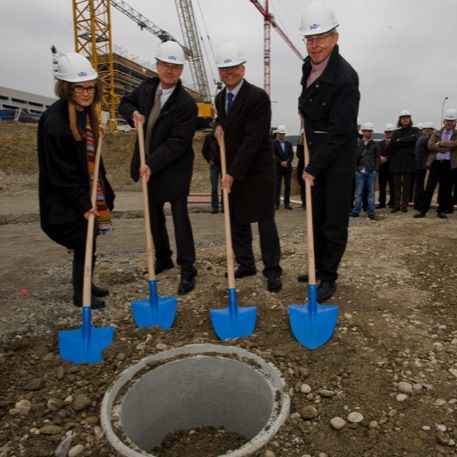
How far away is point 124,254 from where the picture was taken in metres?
4.89

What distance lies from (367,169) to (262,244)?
480cm

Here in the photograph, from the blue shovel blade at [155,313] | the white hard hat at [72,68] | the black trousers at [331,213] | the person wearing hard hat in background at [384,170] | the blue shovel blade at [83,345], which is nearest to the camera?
the blue shovel blade at [83,345]

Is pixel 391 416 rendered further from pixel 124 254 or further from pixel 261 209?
pixel 124 254

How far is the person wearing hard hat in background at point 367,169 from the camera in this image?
7404 mm

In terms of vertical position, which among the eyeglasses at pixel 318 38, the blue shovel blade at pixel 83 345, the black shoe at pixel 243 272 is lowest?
the blue shovel blade at pixel 83 345

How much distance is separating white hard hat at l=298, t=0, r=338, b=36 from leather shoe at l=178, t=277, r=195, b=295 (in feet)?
→ 7.43

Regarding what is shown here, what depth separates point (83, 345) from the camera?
2568 millimetres

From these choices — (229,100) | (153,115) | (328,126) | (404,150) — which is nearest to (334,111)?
(328,126)

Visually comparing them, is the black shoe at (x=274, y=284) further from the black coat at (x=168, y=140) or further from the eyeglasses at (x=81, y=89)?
the eyeglasses at (x=81, y=89)

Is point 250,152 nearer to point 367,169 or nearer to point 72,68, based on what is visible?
point 72,68

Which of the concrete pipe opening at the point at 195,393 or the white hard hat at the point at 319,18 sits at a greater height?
the white hard hat at the point at 319,18

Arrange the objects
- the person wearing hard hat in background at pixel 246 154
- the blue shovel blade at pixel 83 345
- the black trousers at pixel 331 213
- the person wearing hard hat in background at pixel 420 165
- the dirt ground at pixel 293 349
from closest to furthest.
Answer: the dirt ground at pixel 293 349, the blue shovel blade at pixel 83 345, the black trousers at pixel 331 213, the person wearing hard hat in background at pixel 246 154, the person wearing hard hat in background at pixel 420 165

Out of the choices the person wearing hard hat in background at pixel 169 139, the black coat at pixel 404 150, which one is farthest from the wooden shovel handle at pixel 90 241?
the black coat at pixel 404 150

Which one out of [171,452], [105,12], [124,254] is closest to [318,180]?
[171,452]
